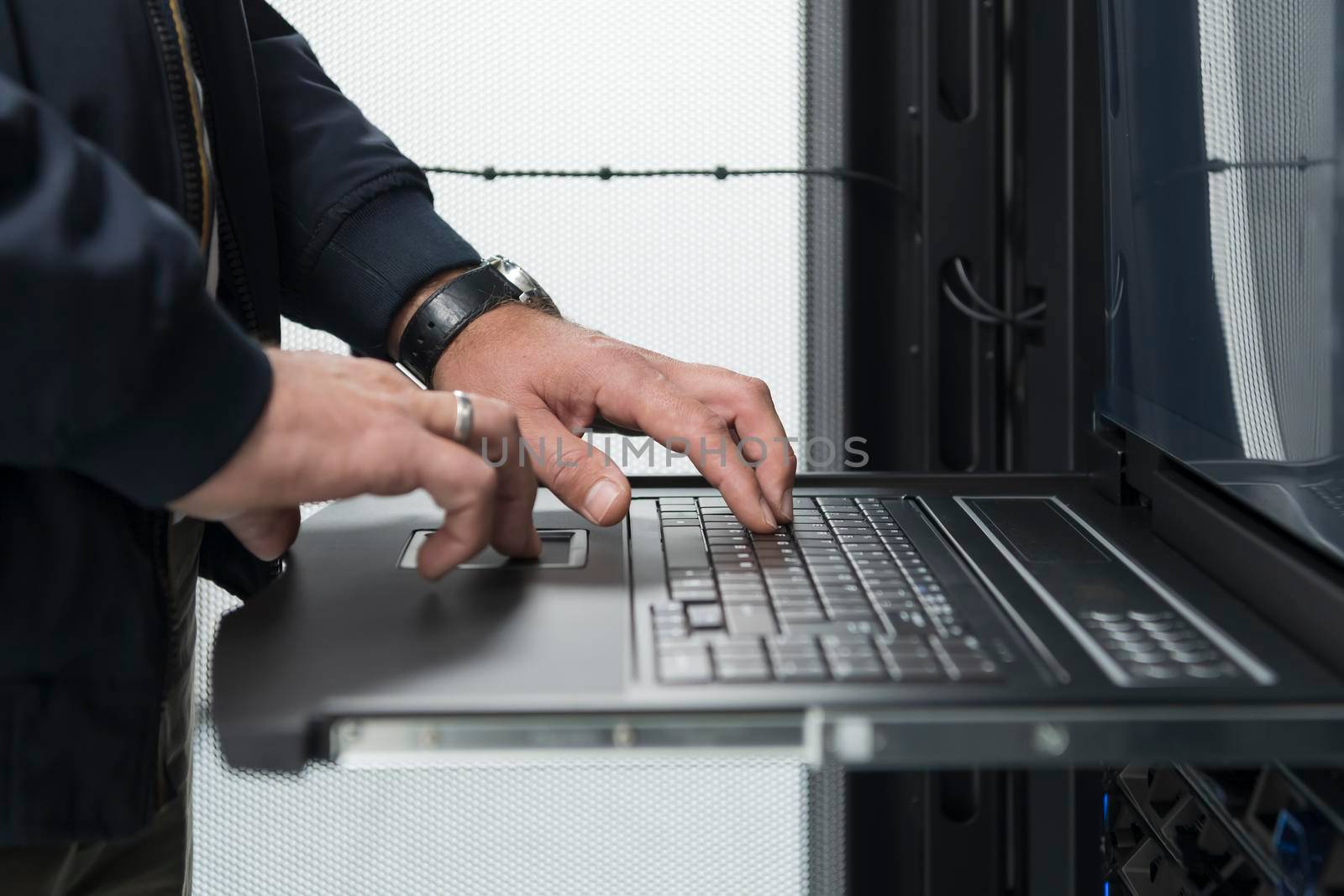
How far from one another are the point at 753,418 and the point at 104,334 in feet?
1.43

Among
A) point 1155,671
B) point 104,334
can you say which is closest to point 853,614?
point 1155,671

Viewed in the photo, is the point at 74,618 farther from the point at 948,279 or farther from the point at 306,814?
the point at 948,279

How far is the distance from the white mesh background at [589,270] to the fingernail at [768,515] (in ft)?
1.51

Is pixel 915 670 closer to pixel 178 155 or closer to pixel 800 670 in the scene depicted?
pixel 800 670

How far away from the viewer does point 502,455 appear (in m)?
0.61

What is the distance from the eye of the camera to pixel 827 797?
4.02 feet

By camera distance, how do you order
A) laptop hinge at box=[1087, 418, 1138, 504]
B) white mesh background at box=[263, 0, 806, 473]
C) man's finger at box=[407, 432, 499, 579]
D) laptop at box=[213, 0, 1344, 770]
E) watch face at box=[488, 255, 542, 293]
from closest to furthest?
1. laptop at box=[213, 0, 1344, 770]
2. man's finger at box=[407, 432, 499, 579]
3. laptop hinge at box=[1087, 418, 1138, 504]
4. watch face at box=[488, 255, 542, 293]
5. white mesh background at box=[263, 0, 806, 473]

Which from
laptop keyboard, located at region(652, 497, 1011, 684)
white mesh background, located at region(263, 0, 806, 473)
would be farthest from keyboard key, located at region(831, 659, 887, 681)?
white mesh background, located at region(263, 0, 806, 473)

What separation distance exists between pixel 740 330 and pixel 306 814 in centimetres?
66

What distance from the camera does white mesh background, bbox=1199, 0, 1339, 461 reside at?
1.61 ft

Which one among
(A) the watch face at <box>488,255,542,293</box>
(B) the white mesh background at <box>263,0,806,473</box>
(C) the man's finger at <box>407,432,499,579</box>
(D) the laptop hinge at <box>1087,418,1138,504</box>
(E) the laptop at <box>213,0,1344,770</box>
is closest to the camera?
(E) the laptop at <box>213,0,1344,770</box>

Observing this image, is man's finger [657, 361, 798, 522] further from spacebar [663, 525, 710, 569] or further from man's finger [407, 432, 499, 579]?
man's finger [407, 432, 499, 579]

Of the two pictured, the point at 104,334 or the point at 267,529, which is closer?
the point at 104,334

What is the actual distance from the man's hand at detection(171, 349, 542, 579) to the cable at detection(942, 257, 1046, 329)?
666 mm
